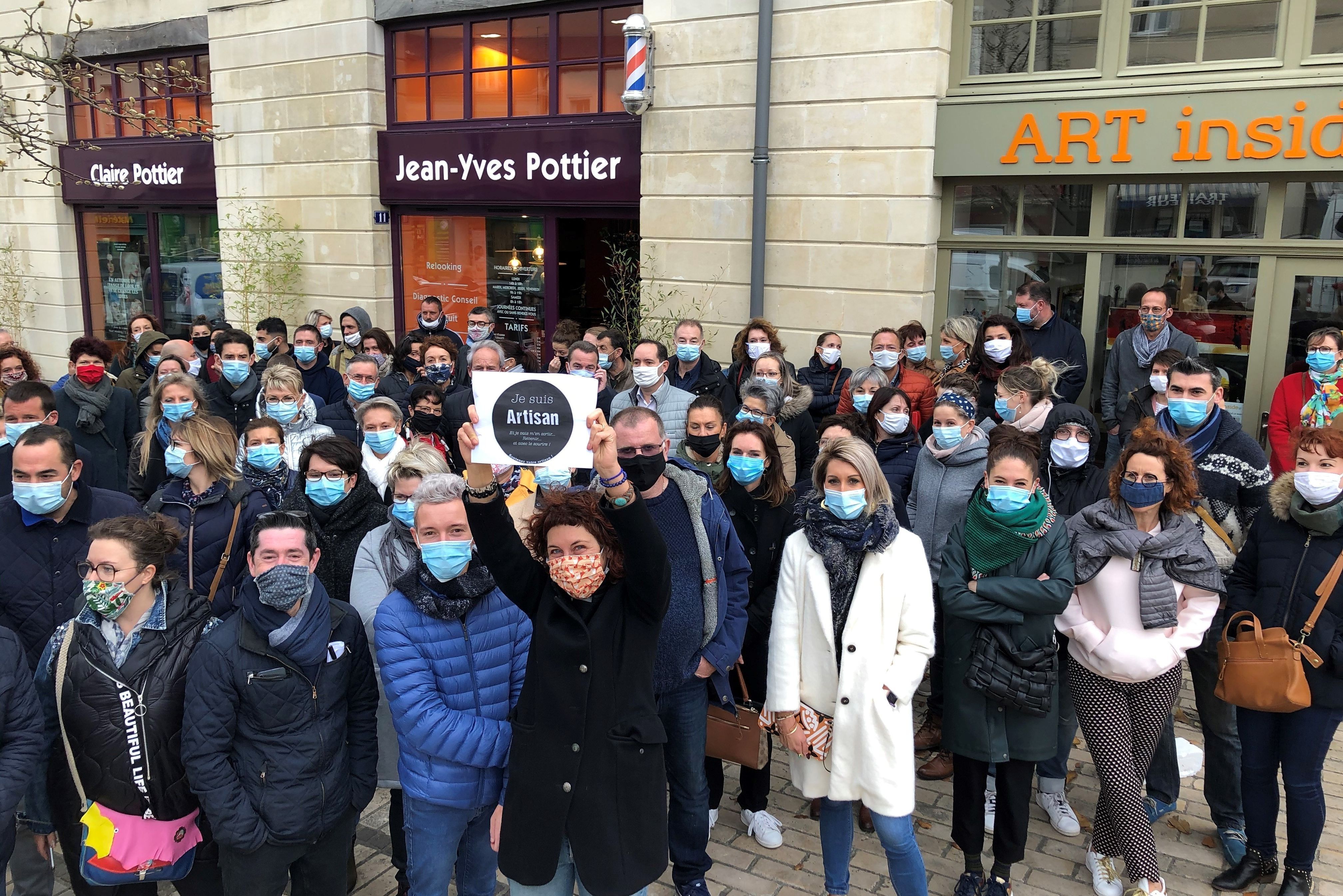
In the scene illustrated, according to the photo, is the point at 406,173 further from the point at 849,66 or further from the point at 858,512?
the point at 858,512

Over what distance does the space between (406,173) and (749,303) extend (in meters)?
5.40

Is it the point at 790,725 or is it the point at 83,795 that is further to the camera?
the point at 790,725

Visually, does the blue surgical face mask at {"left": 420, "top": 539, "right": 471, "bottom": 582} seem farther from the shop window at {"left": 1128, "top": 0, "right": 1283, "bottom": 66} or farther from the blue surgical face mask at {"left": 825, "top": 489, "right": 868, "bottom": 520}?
the shop window at {"left": 1128, "top": 0, "right": 1283, "bottom": 66}

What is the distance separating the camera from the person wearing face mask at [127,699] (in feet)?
12.1

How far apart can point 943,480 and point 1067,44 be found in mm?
5486

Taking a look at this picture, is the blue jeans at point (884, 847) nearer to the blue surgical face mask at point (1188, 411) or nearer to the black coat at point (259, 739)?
the black coat at point (259, 739)

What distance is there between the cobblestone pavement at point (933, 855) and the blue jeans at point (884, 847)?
0.25 metres

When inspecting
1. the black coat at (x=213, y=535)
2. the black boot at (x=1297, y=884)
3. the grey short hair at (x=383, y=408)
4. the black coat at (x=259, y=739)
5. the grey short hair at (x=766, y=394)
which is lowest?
the black boot at (x=1297, y=884)

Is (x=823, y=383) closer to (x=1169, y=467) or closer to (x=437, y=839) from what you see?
(x=1169, y=467)

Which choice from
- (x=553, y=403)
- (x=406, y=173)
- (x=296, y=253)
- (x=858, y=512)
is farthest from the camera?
(x=296, y=253)

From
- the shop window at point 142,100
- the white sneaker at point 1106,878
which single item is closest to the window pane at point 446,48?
the shop window at point 142,100

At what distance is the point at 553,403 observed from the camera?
3.05 meters

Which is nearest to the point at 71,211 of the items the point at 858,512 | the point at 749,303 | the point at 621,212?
the point at 621,212

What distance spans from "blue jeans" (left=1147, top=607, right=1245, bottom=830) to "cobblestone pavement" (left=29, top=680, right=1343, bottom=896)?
21cm
